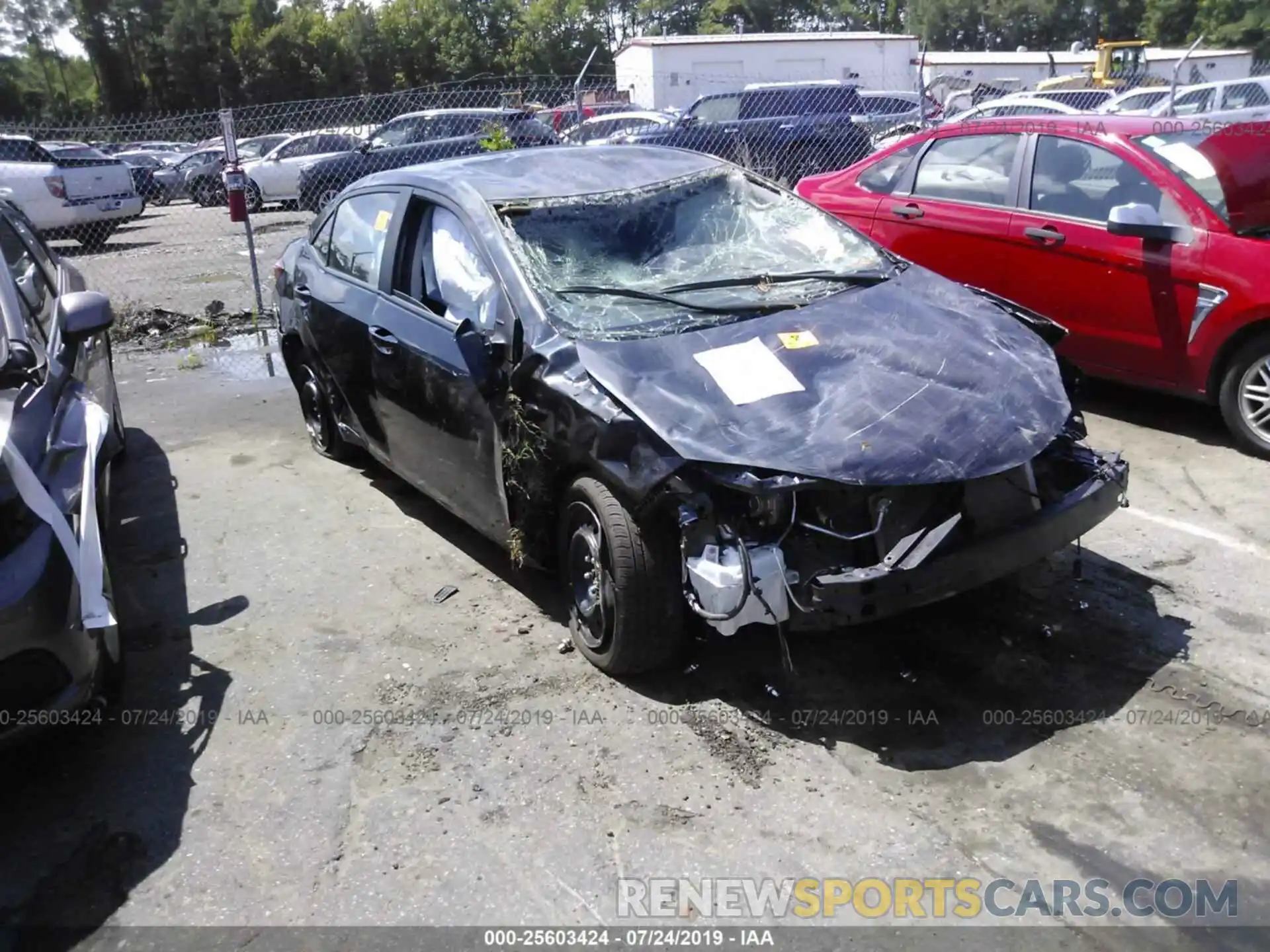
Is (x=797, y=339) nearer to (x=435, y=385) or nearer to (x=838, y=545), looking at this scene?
(x=838, y=545)

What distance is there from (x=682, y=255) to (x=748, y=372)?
0.98 meters

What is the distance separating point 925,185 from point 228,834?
5598 millimetres

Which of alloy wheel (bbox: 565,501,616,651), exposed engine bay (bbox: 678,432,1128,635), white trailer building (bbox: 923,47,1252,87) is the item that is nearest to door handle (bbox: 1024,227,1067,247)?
exposed engine bay (bbox: 678,432,1128,635)

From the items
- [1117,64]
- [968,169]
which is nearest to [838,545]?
[968,169]

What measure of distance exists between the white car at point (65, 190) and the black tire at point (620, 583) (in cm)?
1334

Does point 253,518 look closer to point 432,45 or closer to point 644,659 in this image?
point 644,659

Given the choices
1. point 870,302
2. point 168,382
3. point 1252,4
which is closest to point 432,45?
point 1252,4

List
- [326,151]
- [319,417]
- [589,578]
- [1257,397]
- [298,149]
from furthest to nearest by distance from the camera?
[298,149] → [326,151] → [319,417] → [1257,397] → [589,578]

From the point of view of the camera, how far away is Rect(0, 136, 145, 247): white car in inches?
589

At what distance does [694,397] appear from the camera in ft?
11.6

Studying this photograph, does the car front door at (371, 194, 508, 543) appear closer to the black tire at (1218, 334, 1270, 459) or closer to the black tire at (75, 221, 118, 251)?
the black tire at (1218, 334, 1270, 459)

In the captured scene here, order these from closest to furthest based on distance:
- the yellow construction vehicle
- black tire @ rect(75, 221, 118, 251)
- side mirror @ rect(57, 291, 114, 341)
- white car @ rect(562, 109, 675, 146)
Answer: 1. side mirror @ rect(57, 291, 114, 341)
2. black tire @ rect(75, 221, 118, 251)
3. white car @ rect(562, 109, 675, 146)
4. the yellow construction vehicle

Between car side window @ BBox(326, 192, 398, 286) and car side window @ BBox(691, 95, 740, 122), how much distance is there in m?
12.8

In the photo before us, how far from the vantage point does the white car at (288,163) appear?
68.7 ft
